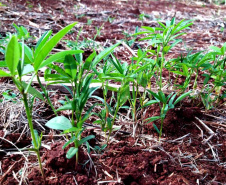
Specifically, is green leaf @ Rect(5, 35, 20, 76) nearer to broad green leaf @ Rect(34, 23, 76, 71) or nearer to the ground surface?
broad green leaf @ Rect(34, 23, 76, 71)

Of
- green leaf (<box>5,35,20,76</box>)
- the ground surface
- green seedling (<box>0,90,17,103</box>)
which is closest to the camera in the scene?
green leaf (<box>5,35,20,76</box>)

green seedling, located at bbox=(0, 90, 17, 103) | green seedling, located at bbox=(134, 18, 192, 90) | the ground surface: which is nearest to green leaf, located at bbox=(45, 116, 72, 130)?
the ground surface

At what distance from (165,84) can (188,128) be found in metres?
0.55

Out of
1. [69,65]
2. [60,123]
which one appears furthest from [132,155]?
[69,65]

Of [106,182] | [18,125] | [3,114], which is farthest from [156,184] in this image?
[3,114]

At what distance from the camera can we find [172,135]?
1.08 meters

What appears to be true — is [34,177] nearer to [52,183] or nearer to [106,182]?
[52,183]

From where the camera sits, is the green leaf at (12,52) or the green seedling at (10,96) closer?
the green leaf at (12,52)

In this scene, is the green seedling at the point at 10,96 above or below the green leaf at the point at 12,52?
below

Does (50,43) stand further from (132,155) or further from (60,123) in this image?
(132,155)

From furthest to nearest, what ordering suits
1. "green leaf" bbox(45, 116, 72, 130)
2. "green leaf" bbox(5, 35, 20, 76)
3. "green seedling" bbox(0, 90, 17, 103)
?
"green seedling" bbox(0, 90, 17, 103) → "green leaf" bbox(45, 116, 72, 130) → "green leaf" bbox(5, 35, 20, 76)

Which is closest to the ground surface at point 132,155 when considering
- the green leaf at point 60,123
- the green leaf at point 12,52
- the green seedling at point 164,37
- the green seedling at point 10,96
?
the green seedling at point 10,96

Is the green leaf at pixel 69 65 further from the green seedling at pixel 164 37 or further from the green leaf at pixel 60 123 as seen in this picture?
the green seedling at pixel 164 37

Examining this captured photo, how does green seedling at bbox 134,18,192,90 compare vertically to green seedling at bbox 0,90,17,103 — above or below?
above
